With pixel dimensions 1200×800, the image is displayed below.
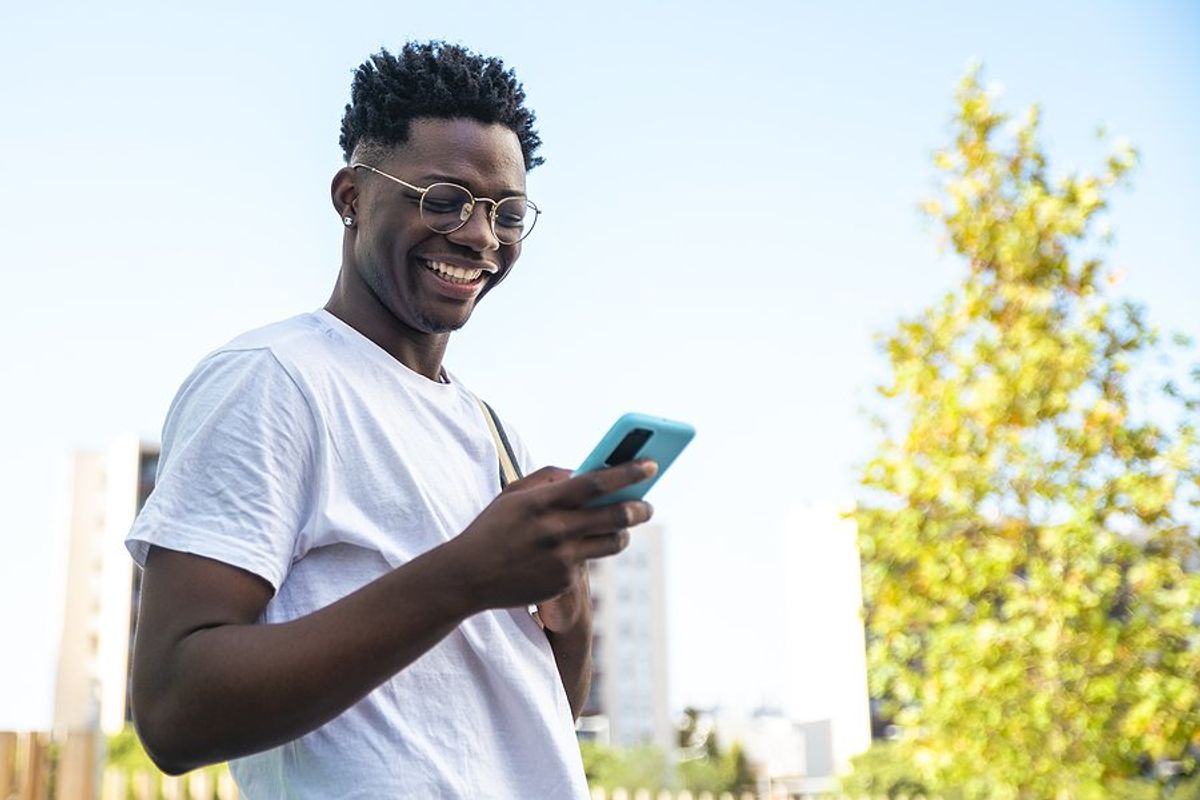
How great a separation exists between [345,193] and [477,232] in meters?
0.22

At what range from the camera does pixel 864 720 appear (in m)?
71.9

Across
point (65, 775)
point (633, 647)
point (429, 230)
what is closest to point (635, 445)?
point (429, 230)

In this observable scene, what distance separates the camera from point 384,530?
Result: 1469 mm

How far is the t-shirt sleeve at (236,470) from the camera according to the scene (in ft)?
4.29

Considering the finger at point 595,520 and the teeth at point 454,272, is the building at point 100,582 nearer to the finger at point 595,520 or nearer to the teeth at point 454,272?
the teeth at point 454,272

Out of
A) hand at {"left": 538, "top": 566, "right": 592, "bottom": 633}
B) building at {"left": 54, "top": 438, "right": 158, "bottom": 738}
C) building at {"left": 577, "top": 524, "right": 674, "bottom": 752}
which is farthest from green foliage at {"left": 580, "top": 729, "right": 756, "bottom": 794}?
hand at {"left": 538, "top": 566, "right": 592, "bottom": 633}

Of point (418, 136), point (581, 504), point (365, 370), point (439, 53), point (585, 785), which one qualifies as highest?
point (439, 53)

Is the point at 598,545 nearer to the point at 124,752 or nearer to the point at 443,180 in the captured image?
the point at 443,180

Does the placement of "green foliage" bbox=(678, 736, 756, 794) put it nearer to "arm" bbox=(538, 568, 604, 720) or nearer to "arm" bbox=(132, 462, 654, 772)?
"arm" bbox=(538, 568, 604, 720)

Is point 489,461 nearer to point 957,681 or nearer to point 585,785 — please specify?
point 585,785

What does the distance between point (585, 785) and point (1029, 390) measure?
7196 millimetres

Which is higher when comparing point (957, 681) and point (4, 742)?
point (4, 742)

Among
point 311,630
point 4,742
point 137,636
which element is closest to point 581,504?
point 311,630

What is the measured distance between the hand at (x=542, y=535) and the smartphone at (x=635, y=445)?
1cm
